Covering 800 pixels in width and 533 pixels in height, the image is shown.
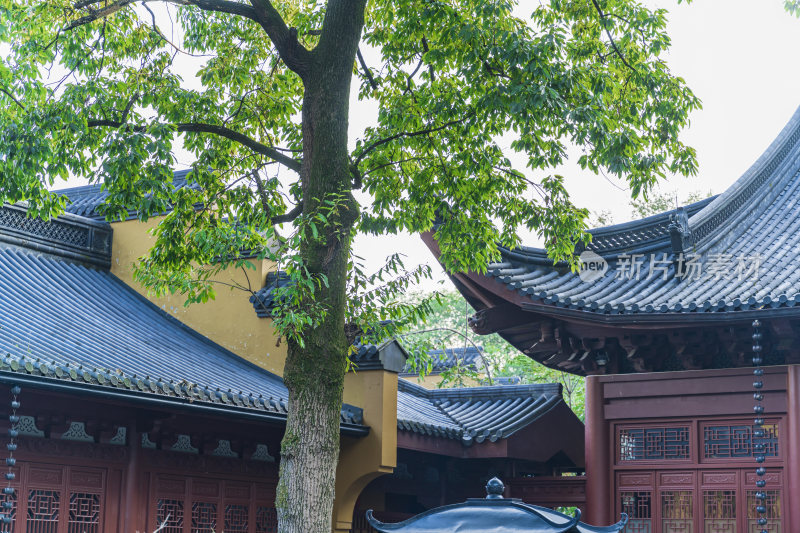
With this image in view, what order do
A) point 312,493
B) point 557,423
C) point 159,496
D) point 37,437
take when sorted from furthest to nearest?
point 557,423
point 159,496
point 37,437
point 312,493

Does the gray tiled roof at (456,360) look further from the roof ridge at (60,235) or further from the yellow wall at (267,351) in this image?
the roof ridge at (60,235)

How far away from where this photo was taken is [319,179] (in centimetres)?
649

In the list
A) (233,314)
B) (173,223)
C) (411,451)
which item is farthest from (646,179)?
(233,314)

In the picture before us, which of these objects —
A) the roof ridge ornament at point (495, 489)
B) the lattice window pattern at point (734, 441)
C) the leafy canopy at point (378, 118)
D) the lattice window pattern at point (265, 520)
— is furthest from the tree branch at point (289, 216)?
the lattice window pattern at point (734, 441)

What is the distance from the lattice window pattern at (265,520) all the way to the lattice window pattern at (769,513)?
15.2 ft

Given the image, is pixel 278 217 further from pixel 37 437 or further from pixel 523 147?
pixel 37 437

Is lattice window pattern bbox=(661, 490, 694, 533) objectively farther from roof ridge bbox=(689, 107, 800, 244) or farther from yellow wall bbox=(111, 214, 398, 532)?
yellow wall bbox=(111, 214, 398, 532)

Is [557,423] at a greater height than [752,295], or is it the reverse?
[752,295]

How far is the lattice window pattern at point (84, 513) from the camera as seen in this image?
8.35 metres

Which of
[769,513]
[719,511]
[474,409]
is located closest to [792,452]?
[769,513]

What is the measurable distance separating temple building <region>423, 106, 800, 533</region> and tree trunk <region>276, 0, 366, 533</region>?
3317mm

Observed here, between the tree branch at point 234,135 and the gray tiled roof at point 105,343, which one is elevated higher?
the tree branch at point 234,135

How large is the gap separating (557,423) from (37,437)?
6.50m

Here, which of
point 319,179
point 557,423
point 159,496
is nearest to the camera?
point 319,179
